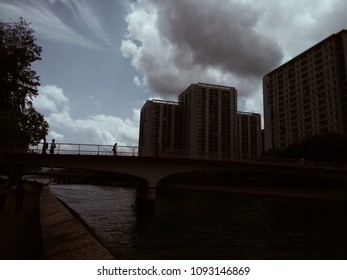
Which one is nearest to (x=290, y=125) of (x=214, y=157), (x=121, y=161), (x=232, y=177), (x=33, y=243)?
(x=232, y=177)

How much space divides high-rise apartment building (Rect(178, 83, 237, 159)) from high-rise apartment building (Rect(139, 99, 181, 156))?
6.61m

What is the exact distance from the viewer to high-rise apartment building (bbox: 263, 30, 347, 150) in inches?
3637

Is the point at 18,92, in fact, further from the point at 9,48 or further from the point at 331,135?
the point at 331,135

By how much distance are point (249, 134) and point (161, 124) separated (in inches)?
2146

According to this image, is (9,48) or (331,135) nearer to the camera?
(9,48)

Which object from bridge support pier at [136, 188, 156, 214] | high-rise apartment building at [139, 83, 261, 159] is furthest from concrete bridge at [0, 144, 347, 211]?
high-rise apartment building at [139, 83, 261, 159]

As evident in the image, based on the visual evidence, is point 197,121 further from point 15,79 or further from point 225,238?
point 225,238

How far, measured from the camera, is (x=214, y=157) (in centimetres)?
3584

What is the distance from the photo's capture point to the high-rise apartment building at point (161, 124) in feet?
481

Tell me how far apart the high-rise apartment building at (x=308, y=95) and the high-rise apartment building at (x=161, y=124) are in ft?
161

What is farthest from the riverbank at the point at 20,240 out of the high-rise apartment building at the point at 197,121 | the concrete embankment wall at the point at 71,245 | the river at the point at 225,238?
the high-rise apartment building at the point at 197,121

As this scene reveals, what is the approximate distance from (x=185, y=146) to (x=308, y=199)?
99.4 metres

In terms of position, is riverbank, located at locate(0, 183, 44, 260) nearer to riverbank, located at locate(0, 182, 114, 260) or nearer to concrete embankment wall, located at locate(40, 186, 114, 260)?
riverbank, located at locate(0, 182, 114, 260)

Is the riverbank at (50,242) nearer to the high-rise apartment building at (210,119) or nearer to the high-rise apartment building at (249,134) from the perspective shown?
the high-rise apartment building at (210,119)
